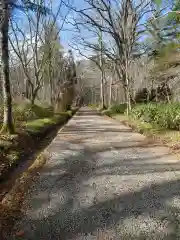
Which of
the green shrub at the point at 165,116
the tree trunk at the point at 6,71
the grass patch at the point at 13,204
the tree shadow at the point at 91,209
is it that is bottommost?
the grass patch at the point at 13,204

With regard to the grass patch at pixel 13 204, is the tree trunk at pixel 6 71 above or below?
above

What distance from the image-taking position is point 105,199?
14.2 feet

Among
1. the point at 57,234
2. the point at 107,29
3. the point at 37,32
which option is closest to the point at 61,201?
the point at 57,234

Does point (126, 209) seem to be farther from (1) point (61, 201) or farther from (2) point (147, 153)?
(2) point (147, 153)

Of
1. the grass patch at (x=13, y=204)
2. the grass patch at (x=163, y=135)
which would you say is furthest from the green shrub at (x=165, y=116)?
the grass patch at (x=13, y=204)

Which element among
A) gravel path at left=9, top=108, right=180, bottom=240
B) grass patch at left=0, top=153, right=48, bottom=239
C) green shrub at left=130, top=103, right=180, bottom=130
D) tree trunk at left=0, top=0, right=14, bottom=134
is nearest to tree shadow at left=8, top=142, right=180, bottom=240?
gravel path at left=9, top=108, right=180, bottom=240

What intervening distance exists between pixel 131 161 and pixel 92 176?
5.15 feet

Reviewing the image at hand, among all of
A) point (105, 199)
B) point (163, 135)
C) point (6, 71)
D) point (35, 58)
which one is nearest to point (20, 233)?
point (105, 199)

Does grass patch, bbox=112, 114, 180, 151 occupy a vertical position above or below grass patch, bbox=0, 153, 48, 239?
above

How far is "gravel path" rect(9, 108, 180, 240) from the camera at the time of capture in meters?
3.36

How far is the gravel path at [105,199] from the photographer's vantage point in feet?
11.0

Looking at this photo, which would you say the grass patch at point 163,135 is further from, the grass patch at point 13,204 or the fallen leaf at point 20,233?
the fallen leaf at point 20,233

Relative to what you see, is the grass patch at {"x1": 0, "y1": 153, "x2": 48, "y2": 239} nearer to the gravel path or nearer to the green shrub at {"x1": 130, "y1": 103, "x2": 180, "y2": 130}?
the gravel path

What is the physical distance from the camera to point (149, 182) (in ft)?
16.7
